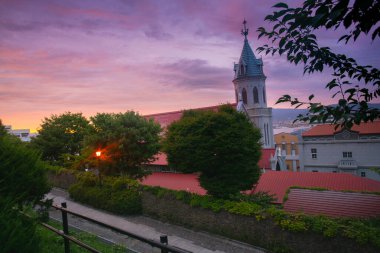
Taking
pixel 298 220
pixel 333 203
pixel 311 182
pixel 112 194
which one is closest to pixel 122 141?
pixel 112 194

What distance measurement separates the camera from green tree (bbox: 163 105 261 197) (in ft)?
59.2

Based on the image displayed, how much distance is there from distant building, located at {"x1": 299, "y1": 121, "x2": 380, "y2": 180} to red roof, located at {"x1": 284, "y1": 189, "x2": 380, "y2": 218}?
62.3ft

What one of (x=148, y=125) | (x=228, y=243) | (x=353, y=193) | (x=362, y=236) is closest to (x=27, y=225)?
(x=362, y=236)

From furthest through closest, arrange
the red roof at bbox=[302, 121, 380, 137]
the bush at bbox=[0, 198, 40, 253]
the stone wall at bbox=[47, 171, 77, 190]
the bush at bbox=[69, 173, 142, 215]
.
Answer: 1. the red roof at bbox=[302, 121, 380, 137]
2. the stone wall at bbox=[47, 171, 77, 190]
3. the bush at bbox=[69, 173, 142, 215]
4. the bush at bbox=[0, 198, 40, 253]

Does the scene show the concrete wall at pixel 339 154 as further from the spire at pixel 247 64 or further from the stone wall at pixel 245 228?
the stone wall at pixel 245 228

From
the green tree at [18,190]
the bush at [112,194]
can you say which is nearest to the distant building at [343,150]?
the bush at [112,194]

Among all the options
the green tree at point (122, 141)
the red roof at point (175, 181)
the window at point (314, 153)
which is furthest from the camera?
the window at point (314, 153)

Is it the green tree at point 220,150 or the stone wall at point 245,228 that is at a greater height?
the green tree at point 220,150

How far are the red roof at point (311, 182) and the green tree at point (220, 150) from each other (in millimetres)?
5986

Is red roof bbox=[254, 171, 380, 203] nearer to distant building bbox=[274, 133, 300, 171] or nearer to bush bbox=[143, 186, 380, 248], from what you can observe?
bush bbox=[143, 186, 380, 248]

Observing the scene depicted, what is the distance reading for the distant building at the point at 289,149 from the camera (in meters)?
47.8

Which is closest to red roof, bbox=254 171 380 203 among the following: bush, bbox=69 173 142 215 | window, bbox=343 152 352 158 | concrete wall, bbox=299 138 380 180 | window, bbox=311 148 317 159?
bush, bbox=69 173 142 215

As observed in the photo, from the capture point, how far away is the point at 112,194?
877 inches

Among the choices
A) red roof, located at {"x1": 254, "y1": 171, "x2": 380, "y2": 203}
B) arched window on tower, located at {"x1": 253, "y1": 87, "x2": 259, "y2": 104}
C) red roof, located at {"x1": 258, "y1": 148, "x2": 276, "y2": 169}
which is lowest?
red roof, located at {"x1": 254, "y1": 171, "x2": 380, "y2": 203}
